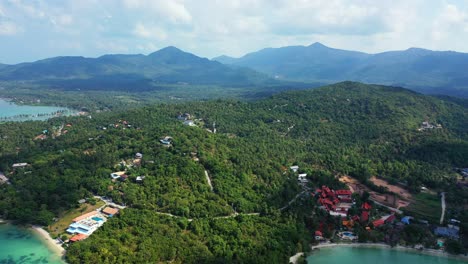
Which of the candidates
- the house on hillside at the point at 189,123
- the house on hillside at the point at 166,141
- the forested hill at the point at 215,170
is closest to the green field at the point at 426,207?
the forested hill at the point at 215,170

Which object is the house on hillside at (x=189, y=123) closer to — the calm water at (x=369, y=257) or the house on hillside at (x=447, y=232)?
the calm water at (x=369, y=257)

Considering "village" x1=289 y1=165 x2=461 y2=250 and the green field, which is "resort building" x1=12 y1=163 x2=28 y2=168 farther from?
the green field

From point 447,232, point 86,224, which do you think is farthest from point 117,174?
point 447,232

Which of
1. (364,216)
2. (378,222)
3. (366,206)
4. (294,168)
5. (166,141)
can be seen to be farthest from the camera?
(166,141)

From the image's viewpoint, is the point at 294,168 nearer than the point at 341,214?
No

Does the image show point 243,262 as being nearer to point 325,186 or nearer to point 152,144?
point 325,186

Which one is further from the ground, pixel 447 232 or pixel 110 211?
pixel 110 211

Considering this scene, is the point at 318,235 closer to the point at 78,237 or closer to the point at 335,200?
the point at 335,200
